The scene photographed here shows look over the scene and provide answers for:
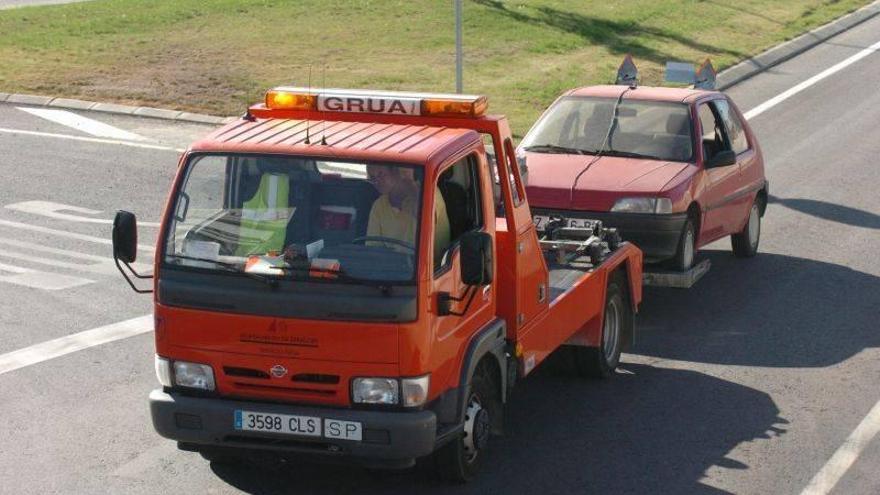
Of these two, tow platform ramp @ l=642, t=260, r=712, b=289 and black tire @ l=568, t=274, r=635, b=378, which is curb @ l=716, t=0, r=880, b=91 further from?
black tire @ l=568, t=274, r=635, b=378

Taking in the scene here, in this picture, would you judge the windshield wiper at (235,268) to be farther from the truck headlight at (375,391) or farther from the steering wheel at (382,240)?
the truck headlight at (375,391)

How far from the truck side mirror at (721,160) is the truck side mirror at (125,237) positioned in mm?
6904

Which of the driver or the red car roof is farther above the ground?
the driver

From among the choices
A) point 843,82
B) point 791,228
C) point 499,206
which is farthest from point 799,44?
point 499,206

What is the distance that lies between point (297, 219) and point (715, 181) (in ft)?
22.4

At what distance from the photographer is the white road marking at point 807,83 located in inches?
993

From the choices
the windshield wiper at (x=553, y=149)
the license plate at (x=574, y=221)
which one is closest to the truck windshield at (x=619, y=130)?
the windshield wiper at (x=553, y=149)

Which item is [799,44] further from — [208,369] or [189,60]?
[208,369]

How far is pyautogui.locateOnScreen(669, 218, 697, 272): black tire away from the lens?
13.8m

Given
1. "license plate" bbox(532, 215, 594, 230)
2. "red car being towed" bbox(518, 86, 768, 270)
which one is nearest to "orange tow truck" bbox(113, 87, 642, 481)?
"license plate" bbox(532, 215, 594, 230)

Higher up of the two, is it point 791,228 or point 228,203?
point 228,203

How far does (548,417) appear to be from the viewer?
10.8m

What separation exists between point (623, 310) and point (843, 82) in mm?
17913

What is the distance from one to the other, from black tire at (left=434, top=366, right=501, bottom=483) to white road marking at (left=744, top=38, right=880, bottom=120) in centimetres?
1579
